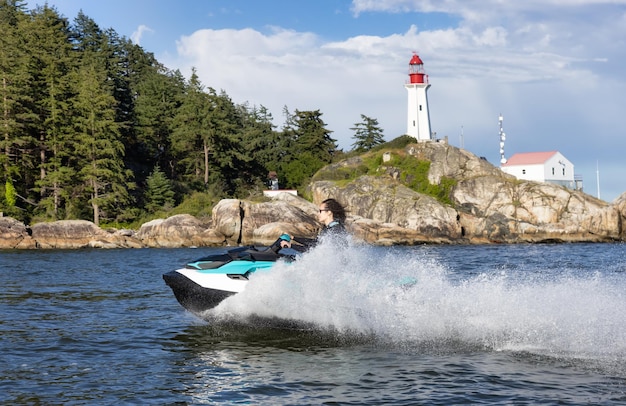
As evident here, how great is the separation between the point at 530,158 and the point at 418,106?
16.8m

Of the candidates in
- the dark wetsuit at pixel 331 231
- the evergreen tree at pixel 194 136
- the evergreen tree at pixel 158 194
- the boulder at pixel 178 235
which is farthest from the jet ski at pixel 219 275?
the evergreen tree at pixel 194 136

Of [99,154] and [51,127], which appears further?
[51,127]

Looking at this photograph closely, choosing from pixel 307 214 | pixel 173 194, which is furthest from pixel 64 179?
pixel 307 214

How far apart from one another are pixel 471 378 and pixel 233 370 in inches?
144

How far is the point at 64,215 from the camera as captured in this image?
214 feet

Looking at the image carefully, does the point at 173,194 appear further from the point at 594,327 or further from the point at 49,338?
the point at 594,327

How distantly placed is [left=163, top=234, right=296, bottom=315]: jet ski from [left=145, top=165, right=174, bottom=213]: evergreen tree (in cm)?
5801

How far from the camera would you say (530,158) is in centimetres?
8581

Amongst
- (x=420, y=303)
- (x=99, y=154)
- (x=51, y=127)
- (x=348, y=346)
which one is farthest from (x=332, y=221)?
(x=51, y=127)

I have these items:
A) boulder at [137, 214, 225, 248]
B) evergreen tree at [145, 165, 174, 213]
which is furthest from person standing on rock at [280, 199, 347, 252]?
evergreen tree at [145, 165, 174, 213]

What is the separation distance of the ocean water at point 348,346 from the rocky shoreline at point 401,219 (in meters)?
44.0

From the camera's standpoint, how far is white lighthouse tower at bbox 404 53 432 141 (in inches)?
3155

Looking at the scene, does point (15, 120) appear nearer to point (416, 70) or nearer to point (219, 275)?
point (416, 70)

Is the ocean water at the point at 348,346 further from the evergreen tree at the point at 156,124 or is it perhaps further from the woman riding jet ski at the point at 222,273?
the evergreen tree at the point at 156,124
